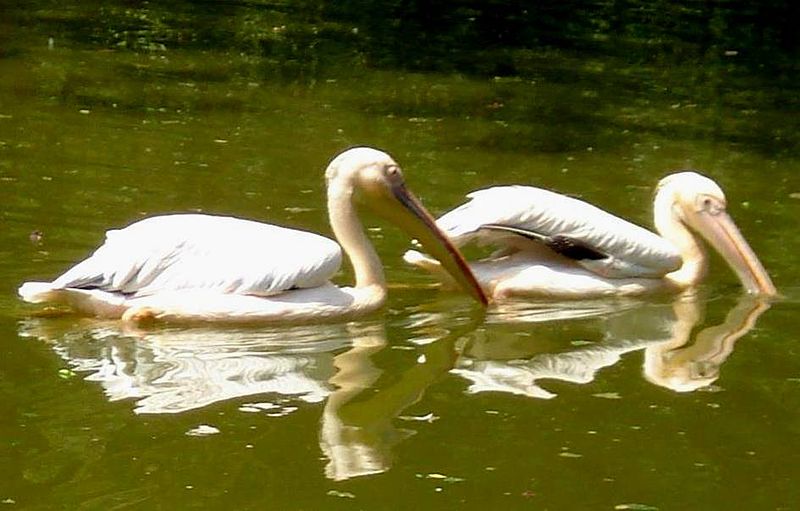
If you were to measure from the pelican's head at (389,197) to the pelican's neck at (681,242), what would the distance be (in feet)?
A: 3.80

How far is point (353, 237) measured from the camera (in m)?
6.93

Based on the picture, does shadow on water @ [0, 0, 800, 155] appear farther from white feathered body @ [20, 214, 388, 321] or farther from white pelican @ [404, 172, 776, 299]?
white feathered body @ [20, 214, 388, 321]

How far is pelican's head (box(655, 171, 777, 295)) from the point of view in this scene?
25.0 feet

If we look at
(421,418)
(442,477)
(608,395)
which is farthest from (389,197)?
(442,477)

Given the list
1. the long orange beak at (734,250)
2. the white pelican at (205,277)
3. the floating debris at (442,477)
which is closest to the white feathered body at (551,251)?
the long orange beak at (734,250)

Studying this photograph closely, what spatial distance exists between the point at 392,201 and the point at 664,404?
1.75 metres

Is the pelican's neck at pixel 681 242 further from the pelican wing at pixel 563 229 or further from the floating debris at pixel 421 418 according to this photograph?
the floating debris at pixel 421 418

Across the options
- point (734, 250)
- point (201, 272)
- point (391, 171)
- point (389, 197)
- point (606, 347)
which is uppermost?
point (391, 171)

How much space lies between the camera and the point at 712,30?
18656mm

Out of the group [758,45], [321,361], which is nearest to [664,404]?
[321,361]

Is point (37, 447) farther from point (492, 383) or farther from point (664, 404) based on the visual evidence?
point (664, 404)

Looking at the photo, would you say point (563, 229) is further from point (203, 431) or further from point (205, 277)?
point (203, 431)

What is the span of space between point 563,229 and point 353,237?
3.20 feet

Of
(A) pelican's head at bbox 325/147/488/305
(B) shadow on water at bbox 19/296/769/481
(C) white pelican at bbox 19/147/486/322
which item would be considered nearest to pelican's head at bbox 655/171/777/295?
(B) shadow on water at bbox 19/296/769/481
